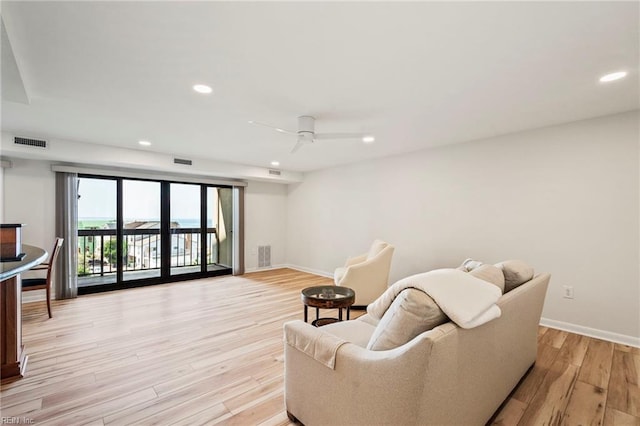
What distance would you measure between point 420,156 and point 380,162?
776 mm

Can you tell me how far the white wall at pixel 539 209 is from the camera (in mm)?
2928

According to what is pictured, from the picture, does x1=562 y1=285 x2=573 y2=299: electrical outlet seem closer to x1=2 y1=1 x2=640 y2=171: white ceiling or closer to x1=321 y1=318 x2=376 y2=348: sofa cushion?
x1=2 y1=1 x2=640 y2=171: white ceiling

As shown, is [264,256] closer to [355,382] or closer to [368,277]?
[368,277]

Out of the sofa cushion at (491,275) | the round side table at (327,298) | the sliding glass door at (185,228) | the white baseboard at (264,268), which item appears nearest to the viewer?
the sofa cushion at (491,275)

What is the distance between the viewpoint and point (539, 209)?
11.1ft

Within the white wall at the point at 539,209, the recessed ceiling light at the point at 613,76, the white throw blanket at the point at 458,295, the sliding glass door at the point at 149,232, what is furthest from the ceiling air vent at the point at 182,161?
the recessed ceiling light at the point at 613,76

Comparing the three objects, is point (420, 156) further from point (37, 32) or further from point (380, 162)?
point (37, 32)

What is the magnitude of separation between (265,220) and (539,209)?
5264 mm

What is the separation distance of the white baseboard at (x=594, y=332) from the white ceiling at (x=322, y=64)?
230 centimetres

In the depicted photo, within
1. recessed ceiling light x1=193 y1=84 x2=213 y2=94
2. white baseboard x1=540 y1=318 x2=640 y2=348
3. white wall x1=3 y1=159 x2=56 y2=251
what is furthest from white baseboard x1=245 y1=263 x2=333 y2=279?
recessed ceiling light x1=193 y1=84 x2=213 y2=94

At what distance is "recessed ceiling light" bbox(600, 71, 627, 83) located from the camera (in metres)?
2.15

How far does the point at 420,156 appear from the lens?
4586mm

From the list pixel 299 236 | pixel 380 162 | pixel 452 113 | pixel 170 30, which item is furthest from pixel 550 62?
pixel 299 236

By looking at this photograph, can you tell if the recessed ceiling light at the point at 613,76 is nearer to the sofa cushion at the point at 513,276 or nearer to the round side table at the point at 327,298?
the sofa cushion at the point at 513,276
